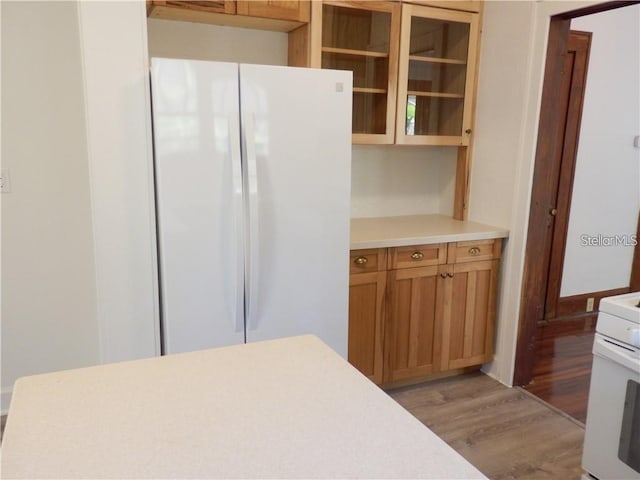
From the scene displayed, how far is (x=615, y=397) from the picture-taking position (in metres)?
1.90

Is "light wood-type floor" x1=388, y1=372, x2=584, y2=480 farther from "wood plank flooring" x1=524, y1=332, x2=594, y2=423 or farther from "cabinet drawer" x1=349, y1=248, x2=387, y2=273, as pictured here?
"cabinet drawer" x1=349, y1=248, x2=387, y2=273

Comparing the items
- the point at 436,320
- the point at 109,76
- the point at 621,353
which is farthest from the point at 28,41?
the point at 621,353

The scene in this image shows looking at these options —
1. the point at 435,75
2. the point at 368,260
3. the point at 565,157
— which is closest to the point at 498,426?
the point at 368,260

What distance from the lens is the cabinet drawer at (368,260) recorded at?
2.64 metres

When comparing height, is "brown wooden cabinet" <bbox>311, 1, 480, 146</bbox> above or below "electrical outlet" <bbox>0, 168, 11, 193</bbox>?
above

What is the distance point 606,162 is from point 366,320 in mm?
2647

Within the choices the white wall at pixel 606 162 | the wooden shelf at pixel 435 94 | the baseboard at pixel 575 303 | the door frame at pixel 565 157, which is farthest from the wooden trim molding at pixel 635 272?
the wooden shelf at pixel 435 94

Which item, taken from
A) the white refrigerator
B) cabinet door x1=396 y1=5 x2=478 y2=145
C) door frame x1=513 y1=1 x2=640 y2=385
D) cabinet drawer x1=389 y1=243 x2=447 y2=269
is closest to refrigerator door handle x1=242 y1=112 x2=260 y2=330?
the white refrigerator

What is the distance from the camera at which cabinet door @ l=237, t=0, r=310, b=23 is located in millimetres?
2473

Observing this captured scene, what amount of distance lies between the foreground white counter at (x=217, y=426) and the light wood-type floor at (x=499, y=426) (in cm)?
155

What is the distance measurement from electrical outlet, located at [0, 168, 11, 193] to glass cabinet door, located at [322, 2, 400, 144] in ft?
5.37

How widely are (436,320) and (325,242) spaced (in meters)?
0.99

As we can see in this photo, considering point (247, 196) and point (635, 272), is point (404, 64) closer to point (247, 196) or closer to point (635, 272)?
point (247, 196)

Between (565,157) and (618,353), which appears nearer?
(618,353)
